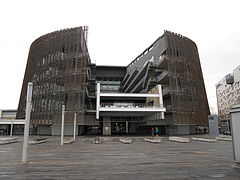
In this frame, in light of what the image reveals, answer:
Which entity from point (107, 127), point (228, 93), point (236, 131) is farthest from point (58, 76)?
point (228, 93)

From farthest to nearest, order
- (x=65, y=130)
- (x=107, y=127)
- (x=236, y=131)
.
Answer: (x=107, y=127)
(x=65, y=130)
(x=236, y=131)

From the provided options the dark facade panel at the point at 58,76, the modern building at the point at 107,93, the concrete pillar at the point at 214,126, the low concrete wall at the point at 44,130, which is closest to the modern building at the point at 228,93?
the modern building at the point at 107,93

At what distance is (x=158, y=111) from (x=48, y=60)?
28.4 metres

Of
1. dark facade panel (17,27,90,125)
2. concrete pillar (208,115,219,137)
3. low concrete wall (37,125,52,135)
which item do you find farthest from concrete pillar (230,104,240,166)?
low concrete wall (37,125,52,135)

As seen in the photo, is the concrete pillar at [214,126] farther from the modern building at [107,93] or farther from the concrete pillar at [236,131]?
the concrete pillar at [236,131]

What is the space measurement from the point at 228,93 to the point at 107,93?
58.0 metres

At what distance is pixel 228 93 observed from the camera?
6956 cm

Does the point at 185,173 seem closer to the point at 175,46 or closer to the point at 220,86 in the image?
the point at 175,46

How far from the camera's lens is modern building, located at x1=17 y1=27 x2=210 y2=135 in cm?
3528

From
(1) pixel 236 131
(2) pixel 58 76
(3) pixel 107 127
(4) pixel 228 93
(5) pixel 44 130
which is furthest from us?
(4) pixel 228 93

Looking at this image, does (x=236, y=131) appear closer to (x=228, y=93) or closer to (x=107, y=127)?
(x=107, y=127)

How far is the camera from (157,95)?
3481cm

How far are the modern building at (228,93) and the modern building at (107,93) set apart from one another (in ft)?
75.6

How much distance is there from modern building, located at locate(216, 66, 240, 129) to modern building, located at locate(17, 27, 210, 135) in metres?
23.0
